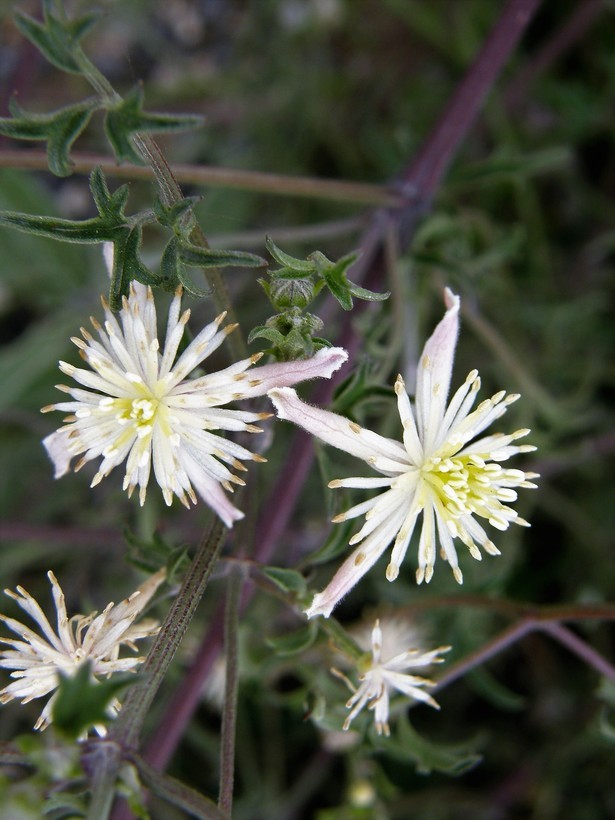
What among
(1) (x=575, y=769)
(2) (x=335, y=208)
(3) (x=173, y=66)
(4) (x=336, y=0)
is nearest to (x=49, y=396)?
(2) (x=335, y=208)

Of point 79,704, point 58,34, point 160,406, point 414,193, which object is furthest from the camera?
point 414,193

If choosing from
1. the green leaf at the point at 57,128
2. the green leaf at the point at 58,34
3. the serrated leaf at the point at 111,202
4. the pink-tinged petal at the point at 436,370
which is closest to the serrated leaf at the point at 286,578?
the pink-tinged petal at the point at 436,370

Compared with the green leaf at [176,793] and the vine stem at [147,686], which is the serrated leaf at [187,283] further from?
the green leaf at [176,793]

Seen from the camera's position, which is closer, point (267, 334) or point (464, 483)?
point (267, 334)

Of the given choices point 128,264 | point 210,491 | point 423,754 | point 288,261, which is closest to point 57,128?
point 128,264

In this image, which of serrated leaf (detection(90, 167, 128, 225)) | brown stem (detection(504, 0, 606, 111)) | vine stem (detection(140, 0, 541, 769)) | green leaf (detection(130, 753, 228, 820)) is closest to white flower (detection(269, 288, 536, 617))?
green leaf (detection(130, 753, 228, 820))

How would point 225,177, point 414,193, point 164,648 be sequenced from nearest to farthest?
point 164,648 < point 225,177 < point 414,193

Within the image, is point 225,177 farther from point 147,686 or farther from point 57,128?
point 147,686
